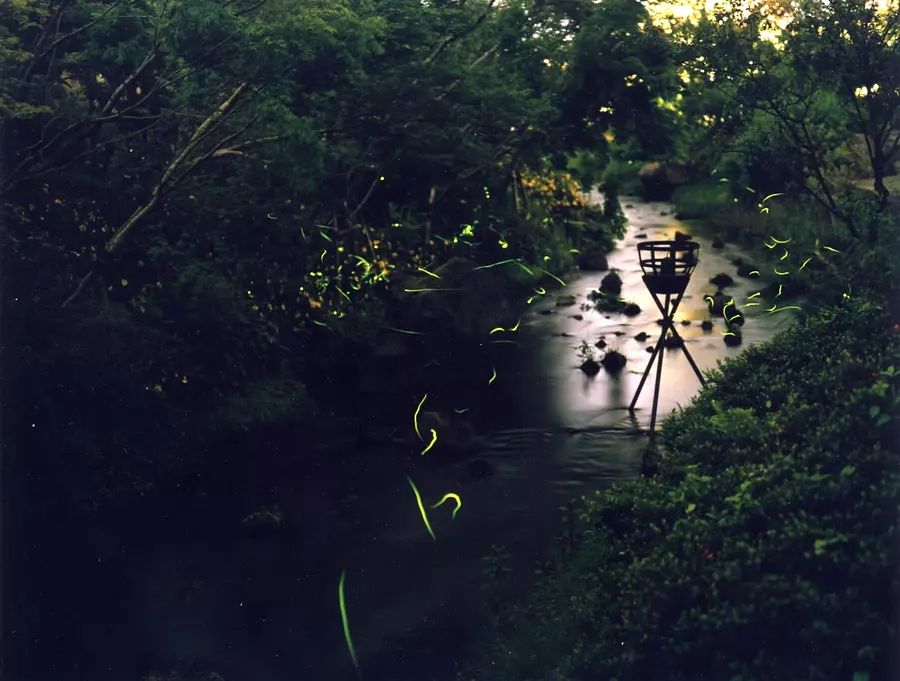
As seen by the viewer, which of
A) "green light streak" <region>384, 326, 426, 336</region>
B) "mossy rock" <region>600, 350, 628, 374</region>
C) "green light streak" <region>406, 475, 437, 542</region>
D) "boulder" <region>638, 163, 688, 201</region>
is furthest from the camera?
"boulder" <region>638, 163, 688, 201</region>

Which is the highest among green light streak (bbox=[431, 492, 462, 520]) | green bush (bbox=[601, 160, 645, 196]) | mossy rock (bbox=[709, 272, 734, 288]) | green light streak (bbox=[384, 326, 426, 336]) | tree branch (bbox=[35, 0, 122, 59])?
tree branch (bbox=[35, 0, 122, 59])

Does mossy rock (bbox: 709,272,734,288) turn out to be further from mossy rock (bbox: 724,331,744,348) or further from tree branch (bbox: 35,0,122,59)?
tree branch (bbox: 35,0,122,59)

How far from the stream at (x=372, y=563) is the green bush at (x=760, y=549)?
116 cm

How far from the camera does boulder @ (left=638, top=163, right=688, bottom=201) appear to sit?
29.0 meters

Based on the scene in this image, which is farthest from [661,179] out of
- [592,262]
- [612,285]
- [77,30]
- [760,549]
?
[760,549]

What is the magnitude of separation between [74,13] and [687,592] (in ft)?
24.4

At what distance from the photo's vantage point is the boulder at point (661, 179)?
2898 cm

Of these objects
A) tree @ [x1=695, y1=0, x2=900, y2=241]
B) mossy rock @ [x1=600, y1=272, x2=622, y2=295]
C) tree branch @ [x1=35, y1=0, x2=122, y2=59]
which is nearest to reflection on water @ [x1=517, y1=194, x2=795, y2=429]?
mossy rock @ [x1=600, y1=272, x2=622, y2=295]

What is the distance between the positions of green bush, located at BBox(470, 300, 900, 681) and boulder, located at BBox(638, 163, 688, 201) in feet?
78.0

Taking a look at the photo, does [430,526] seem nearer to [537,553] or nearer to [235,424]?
[537,553]

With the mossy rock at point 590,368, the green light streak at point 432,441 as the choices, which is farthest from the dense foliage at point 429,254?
the mossy rock at point 590,368

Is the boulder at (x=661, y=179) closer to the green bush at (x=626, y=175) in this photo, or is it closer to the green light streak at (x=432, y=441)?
the green bush at (x=626, y=175)

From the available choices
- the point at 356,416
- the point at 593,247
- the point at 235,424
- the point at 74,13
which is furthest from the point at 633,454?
the point at 593,247

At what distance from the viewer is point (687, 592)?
15.1ft
